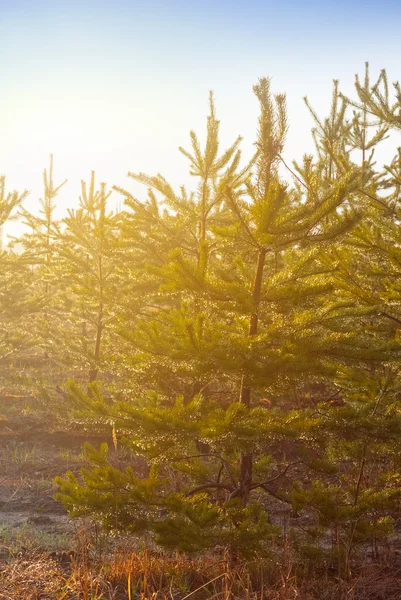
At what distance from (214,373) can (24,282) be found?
39.5 ft

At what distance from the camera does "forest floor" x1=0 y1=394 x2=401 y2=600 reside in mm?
4617

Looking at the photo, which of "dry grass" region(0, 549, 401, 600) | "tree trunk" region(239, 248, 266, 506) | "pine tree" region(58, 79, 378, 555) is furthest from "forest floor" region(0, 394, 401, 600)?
"tree trunk" region(239, 248, 266, 506)

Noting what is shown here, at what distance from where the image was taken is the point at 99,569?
5.48 m

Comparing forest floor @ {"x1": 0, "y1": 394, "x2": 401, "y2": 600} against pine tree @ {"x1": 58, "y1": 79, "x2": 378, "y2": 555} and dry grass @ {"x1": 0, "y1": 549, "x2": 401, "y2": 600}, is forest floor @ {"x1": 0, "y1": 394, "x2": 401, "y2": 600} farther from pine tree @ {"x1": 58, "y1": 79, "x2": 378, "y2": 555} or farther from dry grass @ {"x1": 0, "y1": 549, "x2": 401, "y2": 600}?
pine tree @ {"x1": 58, "y1": 79, "x2": 378, "y2": 555}

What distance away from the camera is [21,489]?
9180 mm

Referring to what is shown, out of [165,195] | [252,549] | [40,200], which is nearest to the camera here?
[252,549]

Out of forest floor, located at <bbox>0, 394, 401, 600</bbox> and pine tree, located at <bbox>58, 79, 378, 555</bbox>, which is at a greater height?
pine tree, located at <bbox>58, 79, 378, 555</bbox>

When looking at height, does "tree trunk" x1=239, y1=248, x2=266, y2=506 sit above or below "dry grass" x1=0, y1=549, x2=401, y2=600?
above

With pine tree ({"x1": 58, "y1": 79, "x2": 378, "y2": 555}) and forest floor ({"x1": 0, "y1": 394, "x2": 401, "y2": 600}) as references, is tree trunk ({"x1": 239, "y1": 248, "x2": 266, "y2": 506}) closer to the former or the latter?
pine tree ({"x1": 58, "y1": 79, "x2": 378, "y2": 555})

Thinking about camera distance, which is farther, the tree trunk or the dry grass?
the tree trunk

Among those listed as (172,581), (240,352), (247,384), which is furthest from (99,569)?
(240,352)

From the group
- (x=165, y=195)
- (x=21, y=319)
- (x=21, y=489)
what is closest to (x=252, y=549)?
(x=165, y=195)

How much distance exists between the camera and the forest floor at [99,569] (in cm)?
462

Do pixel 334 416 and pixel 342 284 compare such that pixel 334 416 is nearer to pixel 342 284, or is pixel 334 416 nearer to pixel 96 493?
pixel 342 284
